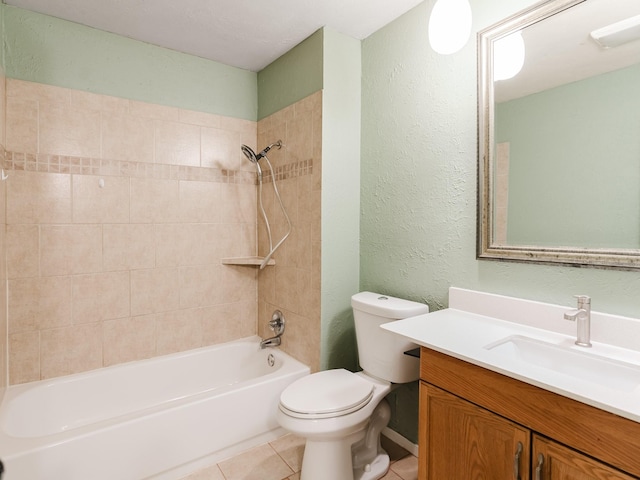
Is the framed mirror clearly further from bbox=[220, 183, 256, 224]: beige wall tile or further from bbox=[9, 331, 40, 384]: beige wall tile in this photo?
bbox=[9, 331, 40, 384]: beige wall tile

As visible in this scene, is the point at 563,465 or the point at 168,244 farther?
the point at 168,244

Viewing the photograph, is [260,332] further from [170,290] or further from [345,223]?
[345,223]

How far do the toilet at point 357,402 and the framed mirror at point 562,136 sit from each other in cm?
58

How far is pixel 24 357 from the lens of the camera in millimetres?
1861

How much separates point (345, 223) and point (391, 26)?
3.64 ft

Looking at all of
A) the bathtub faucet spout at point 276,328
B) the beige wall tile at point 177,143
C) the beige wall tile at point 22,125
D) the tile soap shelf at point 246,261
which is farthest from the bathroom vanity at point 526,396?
the beige wall tile at point 22,125

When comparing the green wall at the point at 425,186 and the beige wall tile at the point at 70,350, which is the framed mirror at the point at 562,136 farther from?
the beige wall tile at the point at 70,350

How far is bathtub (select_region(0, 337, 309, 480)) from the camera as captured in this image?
1.44m

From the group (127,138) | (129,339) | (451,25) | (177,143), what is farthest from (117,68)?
(451,25)

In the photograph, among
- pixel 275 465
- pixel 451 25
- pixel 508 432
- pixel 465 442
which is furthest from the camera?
pixel 275 465

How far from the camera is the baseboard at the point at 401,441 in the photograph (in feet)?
6.16

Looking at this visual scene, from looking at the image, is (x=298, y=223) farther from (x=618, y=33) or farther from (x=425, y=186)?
(x=618, y=33)

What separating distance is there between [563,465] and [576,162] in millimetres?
960

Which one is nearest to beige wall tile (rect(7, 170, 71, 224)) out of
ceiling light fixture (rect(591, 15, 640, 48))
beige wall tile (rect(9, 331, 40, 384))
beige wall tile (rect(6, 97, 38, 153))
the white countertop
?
beige wall tile (rect(6, 97, 38, 153))
